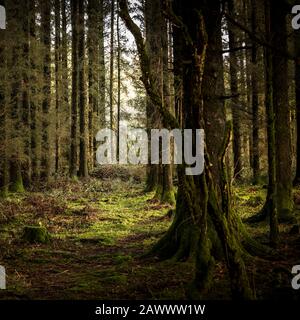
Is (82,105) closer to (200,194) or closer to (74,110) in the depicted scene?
(74,110)

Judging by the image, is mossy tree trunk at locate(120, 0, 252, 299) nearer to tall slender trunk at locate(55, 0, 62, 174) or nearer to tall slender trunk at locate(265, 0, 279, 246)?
tall slender trunk at locate(265, 0, 279, 246)

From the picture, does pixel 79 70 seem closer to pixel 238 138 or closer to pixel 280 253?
pixel 238 138

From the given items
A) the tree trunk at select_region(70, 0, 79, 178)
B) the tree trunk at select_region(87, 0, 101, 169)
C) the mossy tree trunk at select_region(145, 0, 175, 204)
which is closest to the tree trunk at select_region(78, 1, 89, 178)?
the tree trunk at select_region(70, 0, 79, 178)

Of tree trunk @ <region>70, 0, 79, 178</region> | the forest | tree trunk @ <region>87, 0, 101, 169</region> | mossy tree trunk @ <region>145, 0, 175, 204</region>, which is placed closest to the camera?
the forest

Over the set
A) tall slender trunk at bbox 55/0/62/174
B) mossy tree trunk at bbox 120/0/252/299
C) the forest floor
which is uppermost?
tall slender trunk at bbox 55/0/62/174

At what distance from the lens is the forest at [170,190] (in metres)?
5.12

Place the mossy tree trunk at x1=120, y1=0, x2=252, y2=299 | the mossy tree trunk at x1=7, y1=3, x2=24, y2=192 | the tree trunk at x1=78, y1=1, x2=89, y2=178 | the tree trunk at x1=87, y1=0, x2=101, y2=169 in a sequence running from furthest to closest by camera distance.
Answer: the tree trunk at x1=87, y1=0, x2=101, y2=169 < the tree trunk at x1=78, y1=1, x2=89, y2=178 < the mossy tree trunk at x1=7, y1=3, x2=24, y2=192 < the mossy tree trunk at x1=120, y1=0, x2=252, y2=299

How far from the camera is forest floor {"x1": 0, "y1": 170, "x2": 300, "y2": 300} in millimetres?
6152

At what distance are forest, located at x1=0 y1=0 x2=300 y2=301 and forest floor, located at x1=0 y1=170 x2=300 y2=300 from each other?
40 mm

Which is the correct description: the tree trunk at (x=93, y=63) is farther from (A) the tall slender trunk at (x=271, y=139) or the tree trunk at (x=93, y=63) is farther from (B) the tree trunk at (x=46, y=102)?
(A) the tall slender trunk at (x=271, y=139)

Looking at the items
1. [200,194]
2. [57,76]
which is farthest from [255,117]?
[200,194]

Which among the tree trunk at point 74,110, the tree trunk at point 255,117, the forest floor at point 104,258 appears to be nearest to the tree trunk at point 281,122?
the forest floor at point 104,258

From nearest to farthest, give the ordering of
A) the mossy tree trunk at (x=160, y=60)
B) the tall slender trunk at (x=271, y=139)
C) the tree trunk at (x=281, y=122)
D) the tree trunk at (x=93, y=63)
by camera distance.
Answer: the tall slender trunk at (x=271, y=139) → the tree trunk at (x=281, y=122) → the mossy tree trunk at (x=160, y=60) → the tree trunk at (x=93, y=63)

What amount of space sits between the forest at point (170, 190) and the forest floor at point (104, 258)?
4cm
